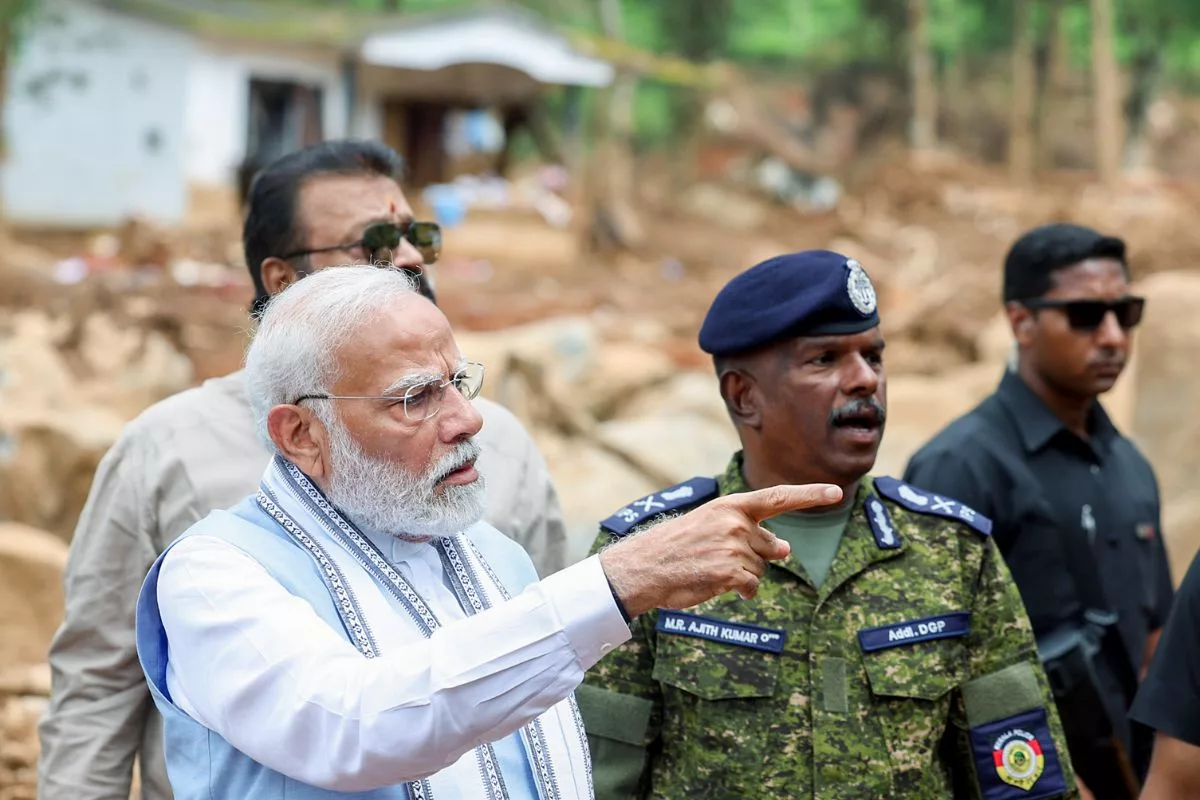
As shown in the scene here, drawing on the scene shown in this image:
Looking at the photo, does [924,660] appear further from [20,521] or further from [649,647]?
[20,521]

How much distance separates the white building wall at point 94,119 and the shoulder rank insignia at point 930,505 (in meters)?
19.8

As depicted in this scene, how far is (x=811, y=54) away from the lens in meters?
46.3

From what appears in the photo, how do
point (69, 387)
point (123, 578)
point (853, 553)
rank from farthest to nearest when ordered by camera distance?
point (69, 387) < point (123, 578) < point (853, 553)

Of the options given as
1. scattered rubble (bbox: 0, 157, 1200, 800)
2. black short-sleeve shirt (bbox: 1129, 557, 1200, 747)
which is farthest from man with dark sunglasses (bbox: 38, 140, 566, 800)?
black short-sleeve shirt (bbox: 1129, 557, 1200, 747)

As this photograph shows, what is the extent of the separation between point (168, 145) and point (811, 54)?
28.5 m

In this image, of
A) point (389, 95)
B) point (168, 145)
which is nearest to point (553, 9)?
point (389, 95)

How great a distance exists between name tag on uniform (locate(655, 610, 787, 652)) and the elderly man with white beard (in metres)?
0.37

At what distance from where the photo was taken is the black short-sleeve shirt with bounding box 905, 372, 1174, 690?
3582 millimetres

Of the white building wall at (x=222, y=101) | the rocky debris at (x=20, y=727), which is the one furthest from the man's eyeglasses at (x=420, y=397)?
the white building wall at (x=222, y=101)

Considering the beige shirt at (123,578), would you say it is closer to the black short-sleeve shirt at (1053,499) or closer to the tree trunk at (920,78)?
the black short-sleeve shirt at (1053,499)

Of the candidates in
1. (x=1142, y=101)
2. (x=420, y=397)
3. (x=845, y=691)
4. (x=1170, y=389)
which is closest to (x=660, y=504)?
(x=845, y=691)

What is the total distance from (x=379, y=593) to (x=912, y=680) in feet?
3.50

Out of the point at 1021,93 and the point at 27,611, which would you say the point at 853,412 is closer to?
the point at 27,611

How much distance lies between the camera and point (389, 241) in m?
3.33
